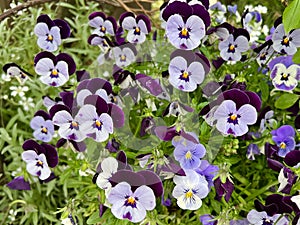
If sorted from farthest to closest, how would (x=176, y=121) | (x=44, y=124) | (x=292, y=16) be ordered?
1. (x=44, y=124)
2. (x=176, y=121)
3. (x=292, y=16)

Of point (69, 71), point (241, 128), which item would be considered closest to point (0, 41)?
point (69, 71)

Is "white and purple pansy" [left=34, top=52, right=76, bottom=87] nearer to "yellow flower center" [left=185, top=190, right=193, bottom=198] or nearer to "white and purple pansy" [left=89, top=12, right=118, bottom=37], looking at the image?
"white and purple pansy" [left=89, top=12, right=118, bottom=37]

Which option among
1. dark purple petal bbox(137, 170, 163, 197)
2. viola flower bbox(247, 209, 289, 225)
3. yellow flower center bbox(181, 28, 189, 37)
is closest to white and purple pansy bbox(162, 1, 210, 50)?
yellow flower center bbox(181, 28, 189, 37)

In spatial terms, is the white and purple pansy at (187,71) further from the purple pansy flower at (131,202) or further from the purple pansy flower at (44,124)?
the purple pansy flower at (44,124)

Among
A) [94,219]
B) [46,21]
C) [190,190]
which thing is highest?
[46,21]

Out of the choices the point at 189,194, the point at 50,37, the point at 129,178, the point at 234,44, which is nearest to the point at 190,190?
A: the point at 189,194

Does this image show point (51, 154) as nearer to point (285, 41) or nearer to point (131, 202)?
point (131, 202)

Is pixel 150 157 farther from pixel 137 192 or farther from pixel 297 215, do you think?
pixel 297 215
